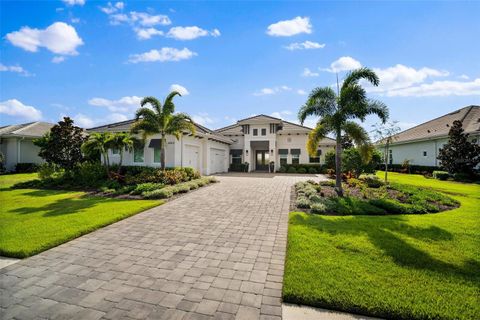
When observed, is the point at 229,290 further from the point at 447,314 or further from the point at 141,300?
the point at 447,314

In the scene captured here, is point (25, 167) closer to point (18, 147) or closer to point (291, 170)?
point (18, 147)

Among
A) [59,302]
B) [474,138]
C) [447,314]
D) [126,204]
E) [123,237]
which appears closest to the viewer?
[447,314]

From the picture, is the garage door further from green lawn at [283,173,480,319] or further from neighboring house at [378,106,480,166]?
green lawn at [283,173,480,319]

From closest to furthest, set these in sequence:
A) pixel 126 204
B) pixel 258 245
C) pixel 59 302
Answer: pixel 59 302 → pixel 258 245 → pixel 126 204

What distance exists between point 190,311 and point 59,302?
6.66 ft

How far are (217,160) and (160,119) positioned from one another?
11.7m

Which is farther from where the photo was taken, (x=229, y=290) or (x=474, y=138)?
(x=474, y=138)

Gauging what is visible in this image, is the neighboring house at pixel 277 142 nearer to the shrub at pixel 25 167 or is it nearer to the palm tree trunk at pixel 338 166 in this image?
the palm tree trunk at pixel 338 166

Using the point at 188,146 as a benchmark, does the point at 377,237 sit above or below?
below

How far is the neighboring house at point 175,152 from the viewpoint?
19.2m

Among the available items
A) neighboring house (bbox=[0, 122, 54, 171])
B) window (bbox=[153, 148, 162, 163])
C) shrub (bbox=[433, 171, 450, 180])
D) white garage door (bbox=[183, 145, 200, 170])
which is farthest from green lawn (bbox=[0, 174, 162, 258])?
shrub (bbox=[433, 171, 450, 180])

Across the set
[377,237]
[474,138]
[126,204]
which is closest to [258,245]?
[377,237]

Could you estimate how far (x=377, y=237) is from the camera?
5961 millimetres

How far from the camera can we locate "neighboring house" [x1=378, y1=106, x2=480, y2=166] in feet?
73.2
